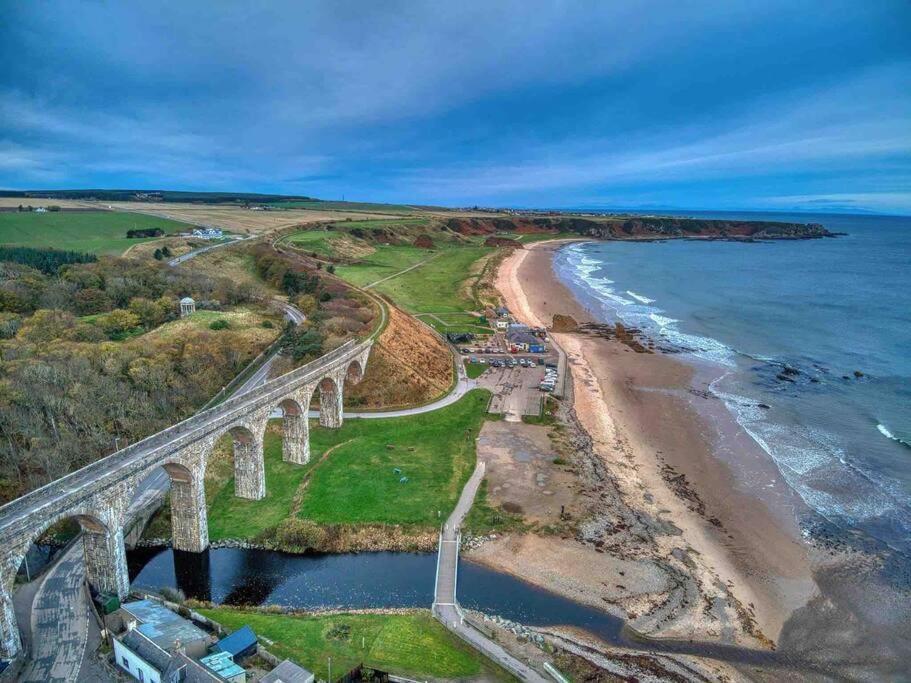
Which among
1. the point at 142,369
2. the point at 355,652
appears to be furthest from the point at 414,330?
the point at 355,652

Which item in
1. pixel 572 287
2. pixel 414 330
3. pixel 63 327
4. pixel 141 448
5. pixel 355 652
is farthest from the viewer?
pixel 572 287

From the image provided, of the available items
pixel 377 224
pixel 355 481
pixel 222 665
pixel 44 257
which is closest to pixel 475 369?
pixel 355 481

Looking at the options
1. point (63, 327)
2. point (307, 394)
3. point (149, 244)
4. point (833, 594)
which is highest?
point (149, 244)

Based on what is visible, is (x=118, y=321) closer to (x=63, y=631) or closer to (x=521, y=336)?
(x=63, y=631)

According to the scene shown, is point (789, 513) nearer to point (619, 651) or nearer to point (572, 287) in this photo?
point (619, 651)

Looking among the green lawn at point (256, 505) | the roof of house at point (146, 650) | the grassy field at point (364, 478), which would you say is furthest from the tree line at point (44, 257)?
the roof of house at point (146, 650)

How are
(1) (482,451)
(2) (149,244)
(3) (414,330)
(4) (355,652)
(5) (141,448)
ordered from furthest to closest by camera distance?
(2) (149,244)
(3) (414,330)
(1) (482,451)
(5) (141,448)
(4) (355,652)

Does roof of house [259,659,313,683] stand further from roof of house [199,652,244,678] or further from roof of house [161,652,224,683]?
roof of house [161,652,224,683]
